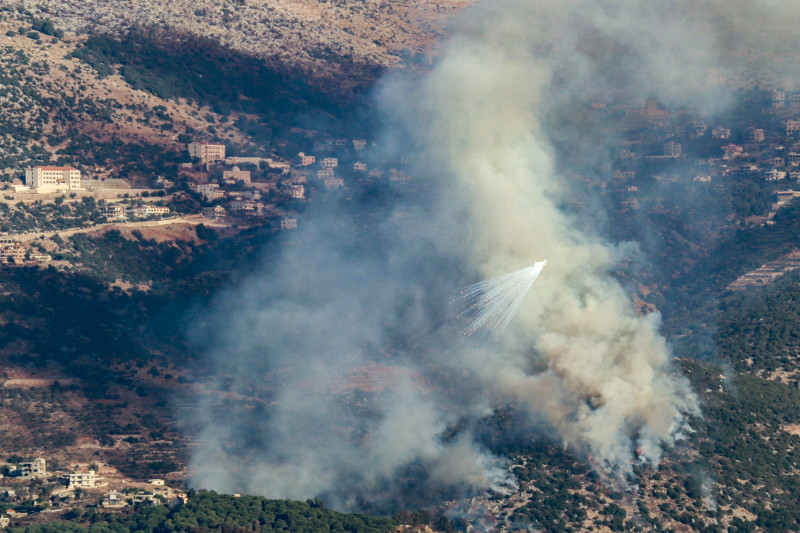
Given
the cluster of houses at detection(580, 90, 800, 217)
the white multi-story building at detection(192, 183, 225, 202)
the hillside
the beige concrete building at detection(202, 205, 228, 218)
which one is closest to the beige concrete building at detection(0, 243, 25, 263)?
the hillside

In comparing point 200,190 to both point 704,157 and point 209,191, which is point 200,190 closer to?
point 209,191

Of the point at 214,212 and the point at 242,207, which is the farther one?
the point at 242,207

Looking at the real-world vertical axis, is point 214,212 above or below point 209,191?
below

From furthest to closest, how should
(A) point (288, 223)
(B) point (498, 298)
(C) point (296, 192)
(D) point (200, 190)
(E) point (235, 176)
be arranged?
(E) point (235, 176) → (C) point (296, 192) → (D) point (200, 190) → (A) point (288, 223) → (B) point (498, 298)

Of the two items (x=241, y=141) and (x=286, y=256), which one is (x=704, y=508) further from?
(x=241, y=141)

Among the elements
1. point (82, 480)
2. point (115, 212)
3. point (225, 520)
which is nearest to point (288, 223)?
point (115, 212)

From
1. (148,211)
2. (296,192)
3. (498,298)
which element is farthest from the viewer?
(296,192)

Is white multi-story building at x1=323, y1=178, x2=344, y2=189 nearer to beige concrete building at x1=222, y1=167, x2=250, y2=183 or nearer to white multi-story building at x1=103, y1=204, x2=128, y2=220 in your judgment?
beige concrete building at x1=222, y1=167, x2=250, y2=183

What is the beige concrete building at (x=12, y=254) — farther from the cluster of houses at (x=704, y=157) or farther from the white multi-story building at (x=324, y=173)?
the cluster of houses at (x=704, y=157)
